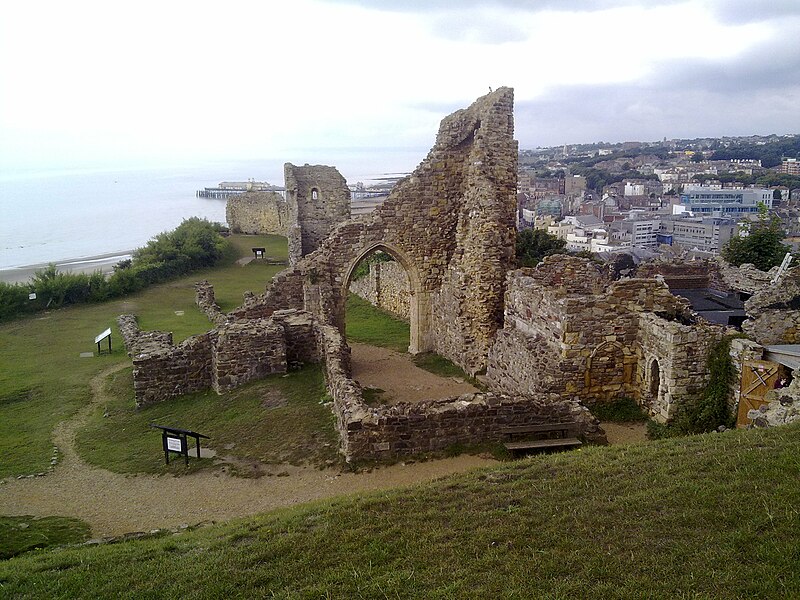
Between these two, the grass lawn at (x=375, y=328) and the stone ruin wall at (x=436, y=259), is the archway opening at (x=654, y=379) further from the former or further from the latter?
the grass lawn at (x=375, y=328)

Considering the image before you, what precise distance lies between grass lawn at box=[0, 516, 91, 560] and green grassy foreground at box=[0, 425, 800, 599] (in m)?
0.90

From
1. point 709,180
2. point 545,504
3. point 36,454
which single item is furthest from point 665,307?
point 709,180

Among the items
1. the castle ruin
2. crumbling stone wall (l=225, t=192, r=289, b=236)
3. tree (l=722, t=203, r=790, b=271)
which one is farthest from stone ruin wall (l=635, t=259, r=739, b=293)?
crumbling stone wall (l=225, t=192, r=289, b=236)

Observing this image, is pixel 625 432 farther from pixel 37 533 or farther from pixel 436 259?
pixel 37 533

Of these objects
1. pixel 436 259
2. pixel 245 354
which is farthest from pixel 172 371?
pixel 436 259

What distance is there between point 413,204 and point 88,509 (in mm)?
12457

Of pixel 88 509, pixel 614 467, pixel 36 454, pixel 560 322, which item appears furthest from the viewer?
pixel 560 322

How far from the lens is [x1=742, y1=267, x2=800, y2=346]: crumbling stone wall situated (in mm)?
12469

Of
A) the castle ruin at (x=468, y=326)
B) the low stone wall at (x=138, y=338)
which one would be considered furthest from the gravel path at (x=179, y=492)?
the low stone wall at (x=138, y=338)

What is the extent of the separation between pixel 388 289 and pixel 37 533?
18.8 metres

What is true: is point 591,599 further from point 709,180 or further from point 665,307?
point 709,180

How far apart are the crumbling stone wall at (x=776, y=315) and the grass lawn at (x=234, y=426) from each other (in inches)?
345

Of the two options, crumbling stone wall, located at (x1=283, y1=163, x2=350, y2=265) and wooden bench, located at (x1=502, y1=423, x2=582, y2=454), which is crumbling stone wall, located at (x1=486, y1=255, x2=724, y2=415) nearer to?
wooden bench, located at (x1=502, y1=423, x2=582, y2=454)

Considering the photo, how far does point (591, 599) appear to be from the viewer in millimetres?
5086
